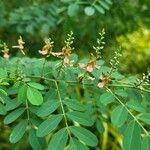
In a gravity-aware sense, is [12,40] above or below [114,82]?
above

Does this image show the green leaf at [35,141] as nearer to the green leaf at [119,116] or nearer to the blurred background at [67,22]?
the green leaf at [119,116]

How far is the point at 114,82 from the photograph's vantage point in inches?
74.0

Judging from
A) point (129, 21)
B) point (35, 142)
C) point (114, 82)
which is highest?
point (129, 21)

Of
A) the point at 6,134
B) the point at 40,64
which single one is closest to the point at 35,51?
the point at 6,134

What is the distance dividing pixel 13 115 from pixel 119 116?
42 centimetres

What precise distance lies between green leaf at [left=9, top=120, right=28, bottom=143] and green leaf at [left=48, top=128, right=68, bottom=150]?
0.57 ft

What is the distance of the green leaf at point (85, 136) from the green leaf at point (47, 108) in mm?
118

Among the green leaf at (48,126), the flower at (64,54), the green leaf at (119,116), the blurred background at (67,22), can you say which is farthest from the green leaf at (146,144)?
the blurred background at (67,22)

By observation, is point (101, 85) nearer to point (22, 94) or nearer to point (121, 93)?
point (121, 93)

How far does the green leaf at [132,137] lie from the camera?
1487mm

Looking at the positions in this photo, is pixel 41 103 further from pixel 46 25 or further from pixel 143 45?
pixel 143 45

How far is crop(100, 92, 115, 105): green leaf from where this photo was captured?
168 cm

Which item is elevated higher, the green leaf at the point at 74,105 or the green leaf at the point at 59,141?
the green leaf at the point at 74,105

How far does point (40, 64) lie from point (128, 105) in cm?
51
